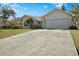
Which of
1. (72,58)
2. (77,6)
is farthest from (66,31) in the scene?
(72,58)

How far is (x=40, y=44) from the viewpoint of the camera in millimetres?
5078

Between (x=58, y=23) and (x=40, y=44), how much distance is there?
767 millimetres

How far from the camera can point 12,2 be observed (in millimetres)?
4996

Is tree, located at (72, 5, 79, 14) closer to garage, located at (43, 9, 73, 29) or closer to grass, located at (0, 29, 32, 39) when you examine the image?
garage, located at (43, 9, 73, 29)

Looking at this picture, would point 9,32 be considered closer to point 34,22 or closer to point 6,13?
point 6,13

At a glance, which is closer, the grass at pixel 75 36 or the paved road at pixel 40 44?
the paved road at pixel 40 44

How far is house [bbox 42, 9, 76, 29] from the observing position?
5.20 m

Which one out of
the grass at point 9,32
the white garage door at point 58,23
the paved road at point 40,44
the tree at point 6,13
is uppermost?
the tree at point 6,13

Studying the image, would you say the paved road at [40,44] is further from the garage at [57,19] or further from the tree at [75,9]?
the tree at [75,9]

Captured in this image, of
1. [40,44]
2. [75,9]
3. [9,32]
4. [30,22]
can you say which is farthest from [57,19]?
[9,32]

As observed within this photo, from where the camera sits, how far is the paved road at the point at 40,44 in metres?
4.64

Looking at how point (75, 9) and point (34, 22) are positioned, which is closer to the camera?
point (75, 9)

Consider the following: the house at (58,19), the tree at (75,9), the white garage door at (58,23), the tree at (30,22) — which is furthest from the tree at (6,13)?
the tree at (75,9)

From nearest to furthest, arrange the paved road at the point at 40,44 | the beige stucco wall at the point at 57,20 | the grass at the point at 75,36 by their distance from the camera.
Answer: the paved road at the point at 40,44 < the grass at the point at 75,36 < the beige stucco wall at the point at 57,20
